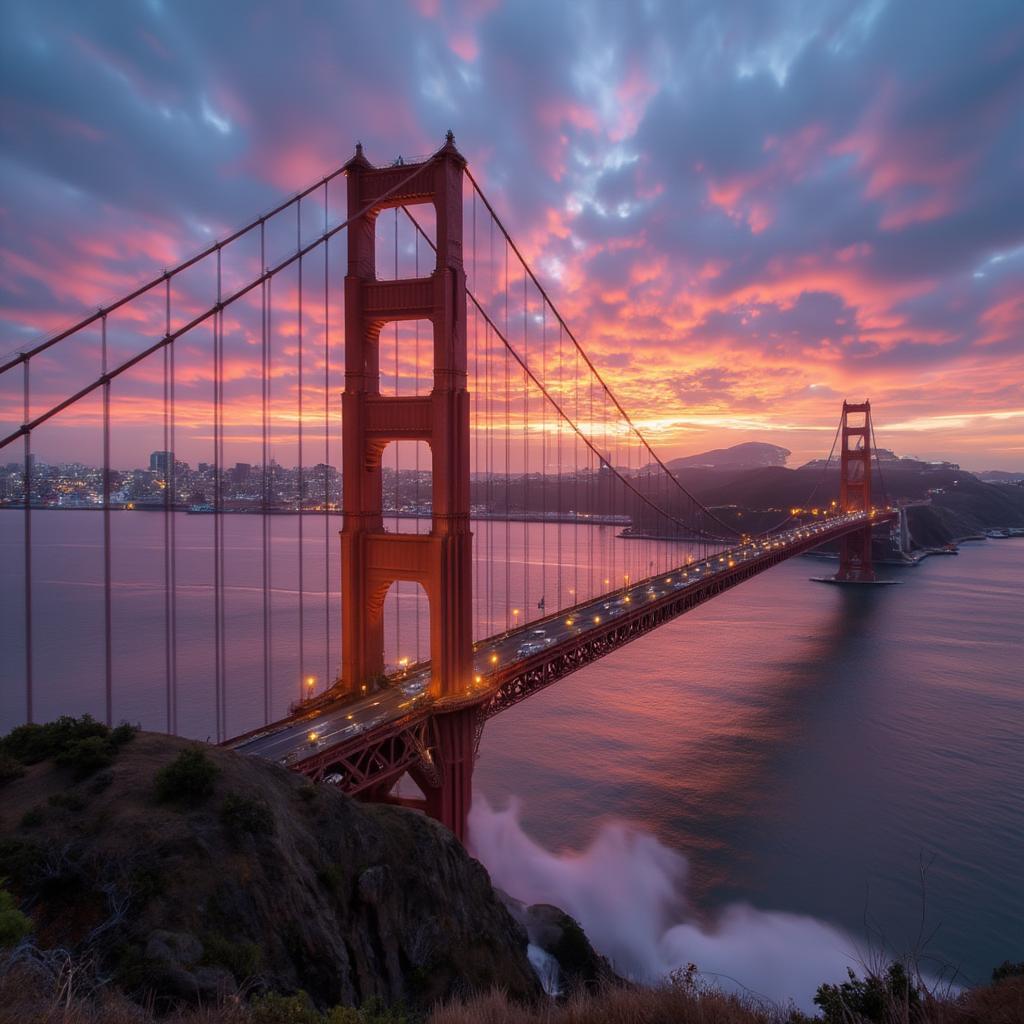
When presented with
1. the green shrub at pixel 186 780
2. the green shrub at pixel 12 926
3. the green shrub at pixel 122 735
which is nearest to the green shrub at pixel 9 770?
the green shrub at pixel 122 735

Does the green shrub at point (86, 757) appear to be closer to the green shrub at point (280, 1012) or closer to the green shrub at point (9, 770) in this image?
the green shrub at point (9, 770)

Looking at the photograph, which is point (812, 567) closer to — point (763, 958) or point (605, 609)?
point (605, 609)

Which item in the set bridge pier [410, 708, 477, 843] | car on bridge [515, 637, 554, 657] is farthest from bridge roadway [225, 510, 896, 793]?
bridge pier [410, 708, 477, 843]

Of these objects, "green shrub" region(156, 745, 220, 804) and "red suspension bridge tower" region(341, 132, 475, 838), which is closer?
"green shrub" region(156, 745, 220, 804)

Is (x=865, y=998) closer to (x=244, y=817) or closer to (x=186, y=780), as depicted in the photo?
(x=244, y=817)

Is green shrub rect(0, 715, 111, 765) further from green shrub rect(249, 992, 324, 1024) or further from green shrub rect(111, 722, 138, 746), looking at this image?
green shrub rect(249, 992, 324, 1024)
